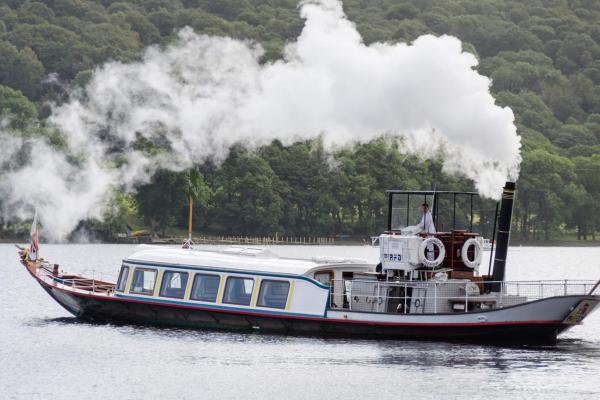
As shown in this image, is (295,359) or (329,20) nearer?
(295,359)

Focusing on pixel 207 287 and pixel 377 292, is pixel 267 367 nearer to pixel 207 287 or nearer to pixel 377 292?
pixel 377 292

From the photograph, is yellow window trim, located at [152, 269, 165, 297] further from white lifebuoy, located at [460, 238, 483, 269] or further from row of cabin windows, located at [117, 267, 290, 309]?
white lifebuoy, located at [460, 238, 483, 269]

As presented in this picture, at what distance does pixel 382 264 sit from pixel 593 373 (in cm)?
1047

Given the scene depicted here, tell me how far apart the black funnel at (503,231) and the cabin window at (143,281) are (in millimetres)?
15749

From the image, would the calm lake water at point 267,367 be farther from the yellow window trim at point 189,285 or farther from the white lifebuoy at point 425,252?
the white lifebuoy at point 425,252

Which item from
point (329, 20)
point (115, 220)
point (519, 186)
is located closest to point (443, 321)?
point (329, 20)

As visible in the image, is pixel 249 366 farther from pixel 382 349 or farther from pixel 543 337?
pixel 543 337

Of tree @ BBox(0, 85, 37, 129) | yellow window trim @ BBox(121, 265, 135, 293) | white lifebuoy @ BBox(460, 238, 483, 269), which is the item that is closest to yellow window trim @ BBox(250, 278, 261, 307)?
yellow window trim @ BBox(121, 265, 135, 293)

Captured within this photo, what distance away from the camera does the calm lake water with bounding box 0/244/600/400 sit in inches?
1897

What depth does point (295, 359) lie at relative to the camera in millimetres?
53844

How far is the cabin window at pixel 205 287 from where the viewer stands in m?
59.3

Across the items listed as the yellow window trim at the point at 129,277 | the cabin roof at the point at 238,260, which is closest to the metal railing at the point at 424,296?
the cabin roof at the point at 238,260

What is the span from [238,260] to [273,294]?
8.23 feet

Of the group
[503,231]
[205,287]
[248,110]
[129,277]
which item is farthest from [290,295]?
[248,110]
